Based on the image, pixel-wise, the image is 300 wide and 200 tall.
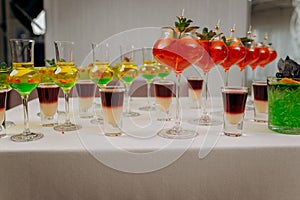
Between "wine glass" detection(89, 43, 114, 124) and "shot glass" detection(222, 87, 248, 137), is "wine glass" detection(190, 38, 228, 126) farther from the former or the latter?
"wine glass" detection(89, 43, 114, 124)

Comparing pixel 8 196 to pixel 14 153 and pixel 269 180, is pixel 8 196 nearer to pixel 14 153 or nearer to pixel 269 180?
pixel 14 153

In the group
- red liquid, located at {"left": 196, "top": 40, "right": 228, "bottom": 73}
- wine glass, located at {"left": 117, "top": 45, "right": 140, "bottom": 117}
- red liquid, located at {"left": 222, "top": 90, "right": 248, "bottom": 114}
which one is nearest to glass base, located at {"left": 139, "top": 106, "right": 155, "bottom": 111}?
wine glass, located at {"left": 117, "top": 45, "right": 140, "bottom": 117}

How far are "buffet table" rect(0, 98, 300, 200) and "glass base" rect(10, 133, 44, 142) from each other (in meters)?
0.03

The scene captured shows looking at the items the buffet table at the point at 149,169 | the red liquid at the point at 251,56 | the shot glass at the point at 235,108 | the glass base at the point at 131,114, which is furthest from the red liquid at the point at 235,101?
the red liquid at the point at 251,56

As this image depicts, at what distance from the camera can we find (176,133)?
971 millimetres

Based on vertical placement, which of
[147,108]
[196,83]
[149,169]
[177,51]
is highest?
[177,51]

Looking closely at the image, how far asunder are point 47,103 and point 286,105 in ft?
2.63

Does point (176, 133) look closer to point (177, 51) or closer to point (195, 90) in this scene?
point (177, 51)

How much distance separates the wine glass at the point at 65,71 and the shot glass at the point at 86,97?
0.58ft

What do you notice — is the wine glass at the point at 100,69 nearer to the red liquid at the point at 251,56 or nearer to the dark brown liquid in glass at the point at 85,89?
the dark brown liquid in glass at the point at 85,89

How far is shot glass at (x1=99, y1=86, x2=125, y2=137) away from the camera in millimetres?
950

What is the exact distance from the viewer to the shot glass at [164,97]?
48.1 inches

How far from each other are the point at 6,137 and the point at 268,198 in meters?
0.78

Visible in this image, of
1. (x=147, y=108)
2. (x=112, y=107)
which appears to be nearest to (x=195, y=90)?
(x=147, y=108)
